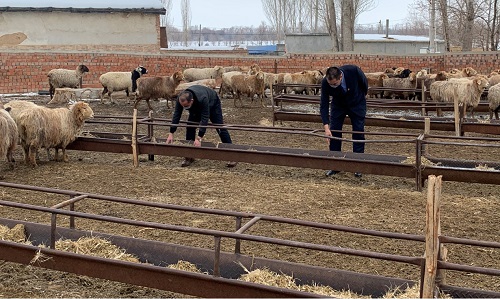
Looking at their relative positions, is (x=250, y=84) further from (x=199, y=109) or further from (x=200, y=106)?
(x=200, y=106)

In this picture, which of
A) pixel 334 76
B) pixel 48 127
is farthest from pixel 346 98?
pixel 48 127

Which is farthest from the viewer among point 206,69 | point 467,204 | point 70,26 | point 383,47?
point 383,47

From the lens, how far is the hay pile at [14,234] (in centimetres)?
622

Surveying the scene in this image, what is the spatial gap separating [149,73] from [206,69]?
2933 millimetres

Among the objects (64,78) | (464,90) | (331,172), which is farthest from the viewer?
(64,78)

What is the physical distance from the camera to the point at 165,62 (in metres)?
26.2

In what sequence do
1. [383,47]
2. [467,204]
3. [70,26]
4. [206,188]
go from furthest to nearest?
[383,47], [70,26], [206,188], [467,204]

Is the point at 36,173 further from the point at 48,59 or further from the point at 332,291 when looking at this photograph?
the point at 48,59

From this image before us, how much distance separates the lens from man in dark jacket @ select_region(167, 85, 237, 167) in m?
10.5

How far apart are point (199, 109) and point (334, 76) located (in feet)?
9.02

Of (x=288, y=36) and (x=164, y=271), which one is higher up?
(x=288, y=36)

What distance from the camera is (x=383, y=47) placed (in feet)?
128

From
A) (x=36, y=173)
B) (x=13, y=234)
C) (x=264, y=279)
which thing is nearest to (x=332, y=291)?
(x=264, y=279)

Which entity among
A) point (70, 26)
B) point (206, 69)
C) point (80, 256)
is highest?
point (70, 26)
